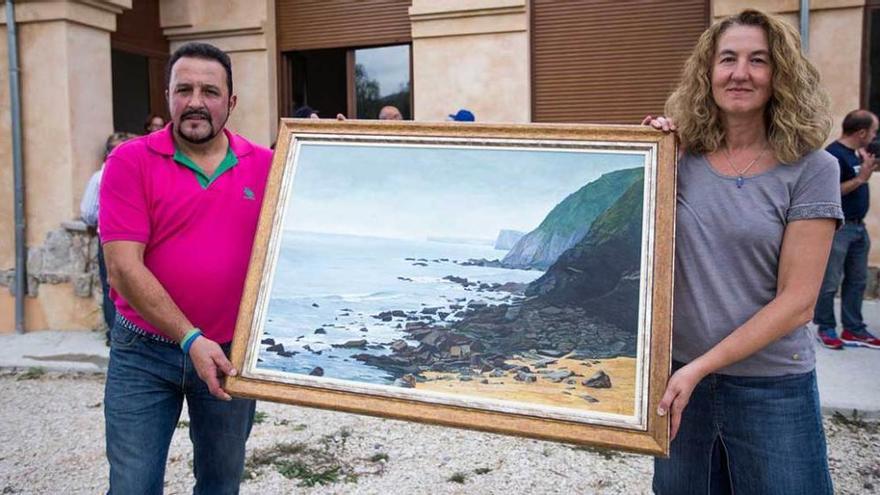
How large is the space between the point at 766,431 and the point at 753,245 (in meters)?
0.55

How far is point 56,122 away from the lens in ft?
22.6

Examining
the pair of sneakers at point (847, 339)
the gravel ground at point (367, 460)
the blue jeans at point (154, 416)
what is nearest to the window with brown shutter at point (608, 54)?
the pair of sneakers at point (847, 339)

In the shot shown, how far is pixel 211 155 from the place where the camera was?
2398mm

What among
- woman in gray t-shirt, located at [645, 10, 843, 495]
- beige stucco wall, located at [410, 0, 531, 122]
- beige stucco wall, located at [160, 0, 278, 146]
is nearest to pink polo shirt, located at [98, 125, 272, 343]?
woman in gray t-shirt, located at [645, 10, 843, 495]

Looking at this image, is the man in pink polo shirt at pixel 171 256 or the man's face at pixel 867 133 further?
the man's face at pixel 867 133

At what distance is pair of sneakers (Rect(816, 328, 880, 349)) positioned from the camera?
5.93 m

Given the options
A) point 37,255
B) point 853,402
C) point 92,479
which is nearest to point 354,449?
point 92,479

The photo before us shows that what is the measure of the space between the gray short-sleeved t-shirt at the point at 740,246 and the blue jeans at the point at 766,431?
5cm

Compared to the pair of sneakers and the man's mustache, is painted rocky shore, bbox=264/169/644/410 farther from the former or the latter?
the pair of sneakers

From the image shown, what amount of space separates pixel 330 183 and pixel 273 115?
23.8 feet

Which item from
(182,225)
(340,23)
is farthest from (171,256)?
(340,23)

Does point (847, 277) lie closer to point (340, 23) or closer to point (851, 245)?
point (851, 245)

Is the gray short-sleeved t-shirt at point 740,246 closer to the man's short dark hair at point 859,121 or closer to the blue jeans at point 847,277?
the blue jeans at point 847,277

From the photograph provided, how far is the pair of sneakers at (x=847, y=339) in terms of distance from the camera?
5.93 metres
